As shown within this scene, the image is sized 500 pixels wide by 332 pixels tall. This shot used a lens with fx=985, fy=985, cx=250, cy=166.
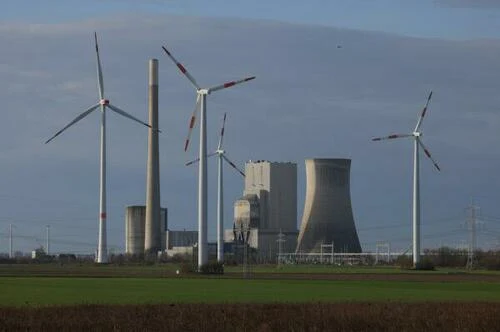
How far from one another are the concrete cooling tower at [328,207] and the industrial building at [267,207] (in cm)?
1832

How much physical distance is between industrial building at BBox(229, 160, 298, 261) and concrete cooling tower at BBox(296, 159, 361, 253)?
18.3 m

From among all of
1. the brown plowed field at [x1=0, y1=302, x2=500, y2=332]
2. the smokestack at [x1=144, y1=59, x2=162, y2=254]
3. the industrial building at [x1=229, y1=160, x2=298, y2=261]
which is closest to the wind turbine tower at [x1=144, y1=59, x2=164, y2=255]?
the smokestack at [x1=144, y1=59, x2=162, y2=254]

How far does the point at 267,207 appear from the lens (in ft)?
625

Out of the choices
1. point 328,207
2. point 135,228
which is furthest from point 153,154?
point 135,228

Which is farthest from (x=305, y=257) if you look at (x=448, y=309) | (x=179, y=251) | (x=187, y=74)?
(x=448, y=309)

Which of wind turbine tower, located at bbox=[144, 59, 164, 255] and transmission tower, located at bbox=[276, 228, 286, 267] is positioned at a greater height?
wind turbine tower, located at bbox=[144, 59, 164, 255]

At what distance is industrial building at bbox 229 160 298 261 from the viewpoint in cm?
18962

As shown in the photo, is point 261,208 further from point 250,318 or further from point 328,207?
point 250,318

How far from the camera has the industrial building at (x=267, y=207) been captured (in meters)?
190

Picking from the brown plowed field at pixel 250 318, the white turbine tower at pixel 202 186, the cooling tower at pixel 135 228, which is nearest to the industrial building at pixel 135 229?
the cooling tower at pixel 135 228

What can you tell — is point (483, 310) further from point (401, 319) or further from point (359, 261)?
point (359, 261)

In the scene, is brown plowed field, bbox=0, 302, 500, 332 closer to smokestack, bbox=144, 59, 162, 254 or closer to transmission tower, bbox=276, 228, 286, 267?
smokestack, bbox=144, 59, 162, 254

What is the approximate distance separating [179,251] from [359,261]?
34678 millimetres

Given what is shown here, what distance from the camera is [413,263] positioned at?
132 metres
